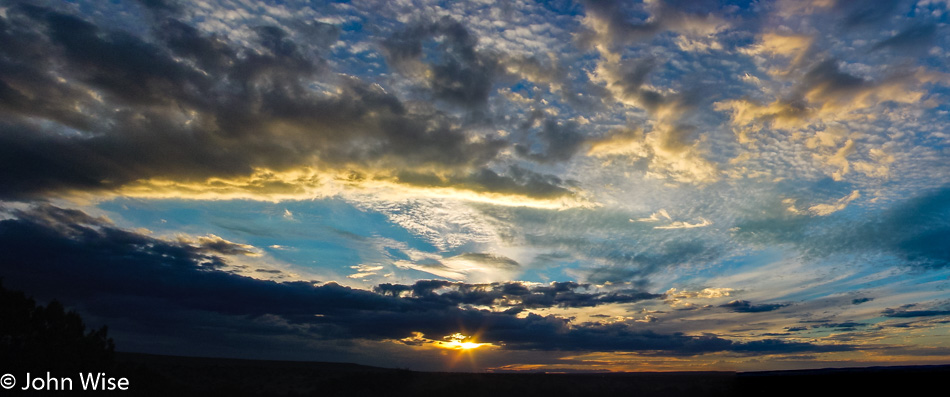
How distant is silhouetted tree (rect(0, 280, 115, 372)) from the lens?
31609 millimetres

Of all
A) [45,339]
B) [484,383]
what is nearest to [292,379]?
[484,383]

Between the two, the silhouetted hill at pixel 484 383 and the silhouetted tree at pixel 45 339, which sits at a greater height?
the silhouetted tree at pixel 45 339

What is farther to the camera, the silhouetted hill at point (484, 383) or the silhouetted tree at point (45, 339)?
the silhouetted hill at point (484, 383)

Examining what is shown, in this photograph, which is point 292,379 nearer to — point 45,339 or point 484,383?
point 484,383

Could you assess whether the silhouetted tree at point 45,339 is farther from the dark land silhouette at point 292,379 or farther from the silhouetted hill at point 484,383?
the silhouetted hill at point 484,383

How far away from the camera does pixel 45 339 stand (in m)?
33.3

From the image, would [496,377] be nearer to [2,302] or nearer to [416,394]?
[416,394]

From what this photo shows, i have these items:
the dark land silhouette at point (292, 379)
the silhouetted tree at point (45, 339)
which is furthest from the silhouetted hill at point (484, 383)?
the silhouetted tree at point (45, 339)

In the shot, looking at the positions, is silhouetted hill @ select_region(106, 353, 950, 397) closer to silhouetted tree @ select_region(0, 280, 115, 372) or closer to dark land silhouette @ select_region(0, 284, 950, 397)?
dark land silhouette @ select_region(0, 284, 950, 397)

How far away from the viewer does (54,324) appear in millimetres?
33844

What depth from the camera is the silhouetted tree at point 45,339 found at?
104 ft

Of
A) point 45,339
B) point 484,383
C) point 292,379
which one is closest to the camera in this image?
point 45,339

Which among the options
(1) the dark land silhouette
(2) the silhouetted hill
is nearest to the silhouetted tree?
(1) the dark land silhouette

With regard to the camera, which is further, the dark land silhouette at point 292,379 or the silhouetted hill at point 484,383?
the silhouetted hill at point 484,383
